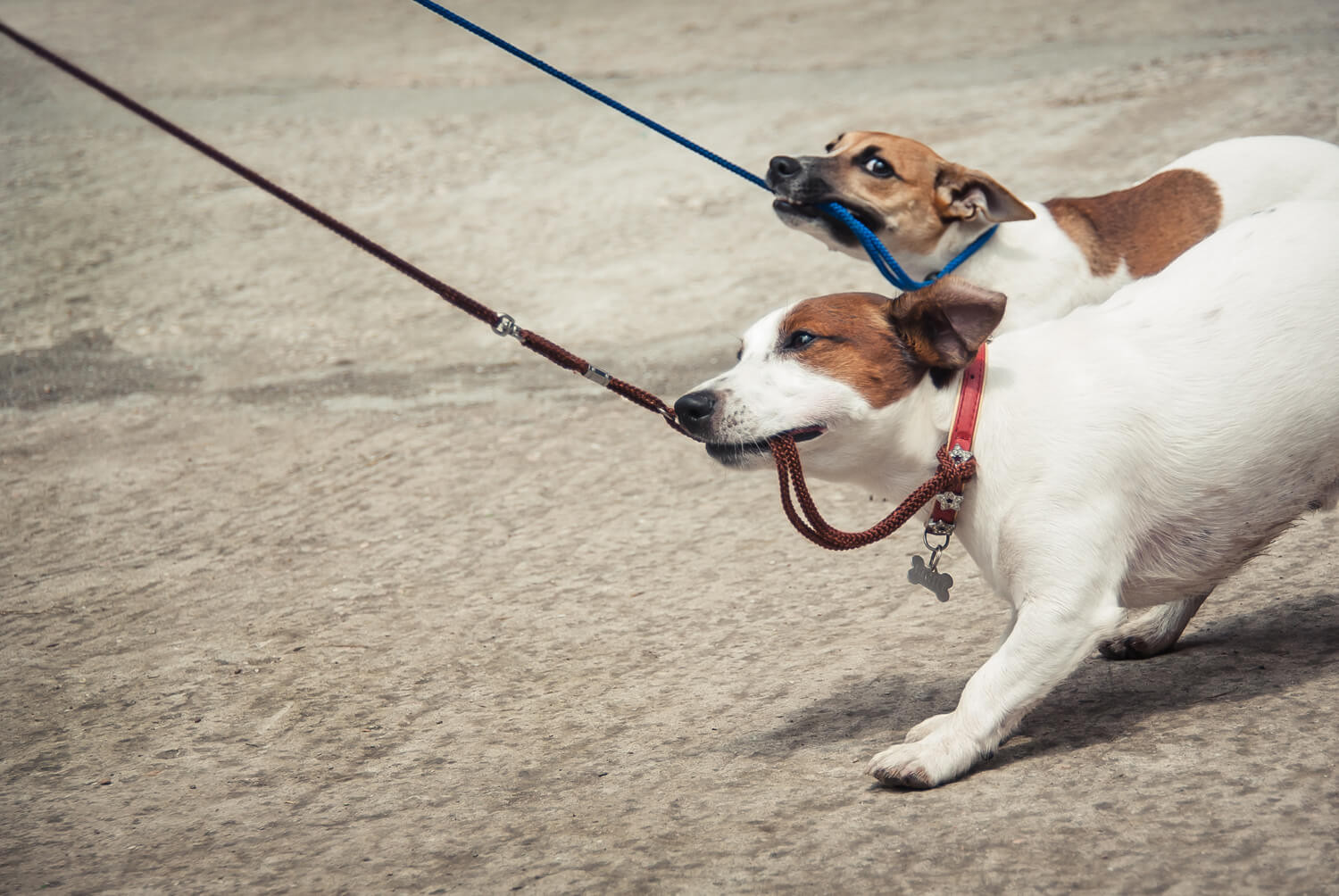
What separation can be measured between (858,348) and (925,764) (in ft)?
2.89

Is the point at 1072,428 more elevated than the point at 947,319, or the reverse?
the point at 947,319

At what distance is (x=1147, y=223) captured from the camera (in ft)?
14.9

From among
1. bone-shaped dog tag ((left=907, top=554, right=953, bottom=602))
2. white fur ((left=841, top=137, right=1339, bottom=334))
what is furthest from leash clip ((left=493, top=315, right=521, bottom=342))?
white fur ((left=841, top=137, right=1339, bottom=334))

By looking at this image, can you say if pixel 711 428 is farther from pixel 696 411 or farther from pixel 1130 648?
pixel 1130 648

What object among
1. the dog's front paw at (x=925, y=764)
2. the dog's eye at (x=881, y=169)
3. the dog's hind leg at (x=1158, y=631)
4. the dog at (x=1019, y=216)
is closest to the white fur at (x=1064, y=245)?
the dog at (x=1019, y=216)

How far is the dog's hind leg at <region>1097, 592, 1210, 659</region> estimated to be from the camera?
3158 millimetres

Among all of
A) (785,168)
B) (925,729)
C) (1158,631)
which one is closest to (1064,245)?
(785,168)

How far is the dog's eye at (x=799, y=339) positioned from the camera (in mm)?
2791

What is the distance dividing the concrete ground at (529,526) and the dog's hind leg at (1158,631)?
0.05 meters

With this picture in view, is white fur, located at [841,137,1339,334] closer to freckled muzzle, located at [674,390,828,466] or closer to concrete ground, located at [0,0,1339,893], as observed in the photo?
concrete ground, located at [0,0,1339,893]

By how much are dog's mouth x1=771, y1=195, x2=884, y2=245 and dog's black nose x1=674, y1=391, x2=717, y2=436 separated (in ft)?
6.12

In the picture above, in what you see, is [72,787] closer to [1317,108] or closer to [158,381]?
[158,381]

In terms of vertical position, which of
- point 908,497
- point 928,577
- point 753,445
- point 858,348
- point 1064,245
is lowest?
point 928,577

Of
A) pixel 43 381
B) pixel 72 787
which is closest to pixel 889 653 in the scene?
pixel 72 787
